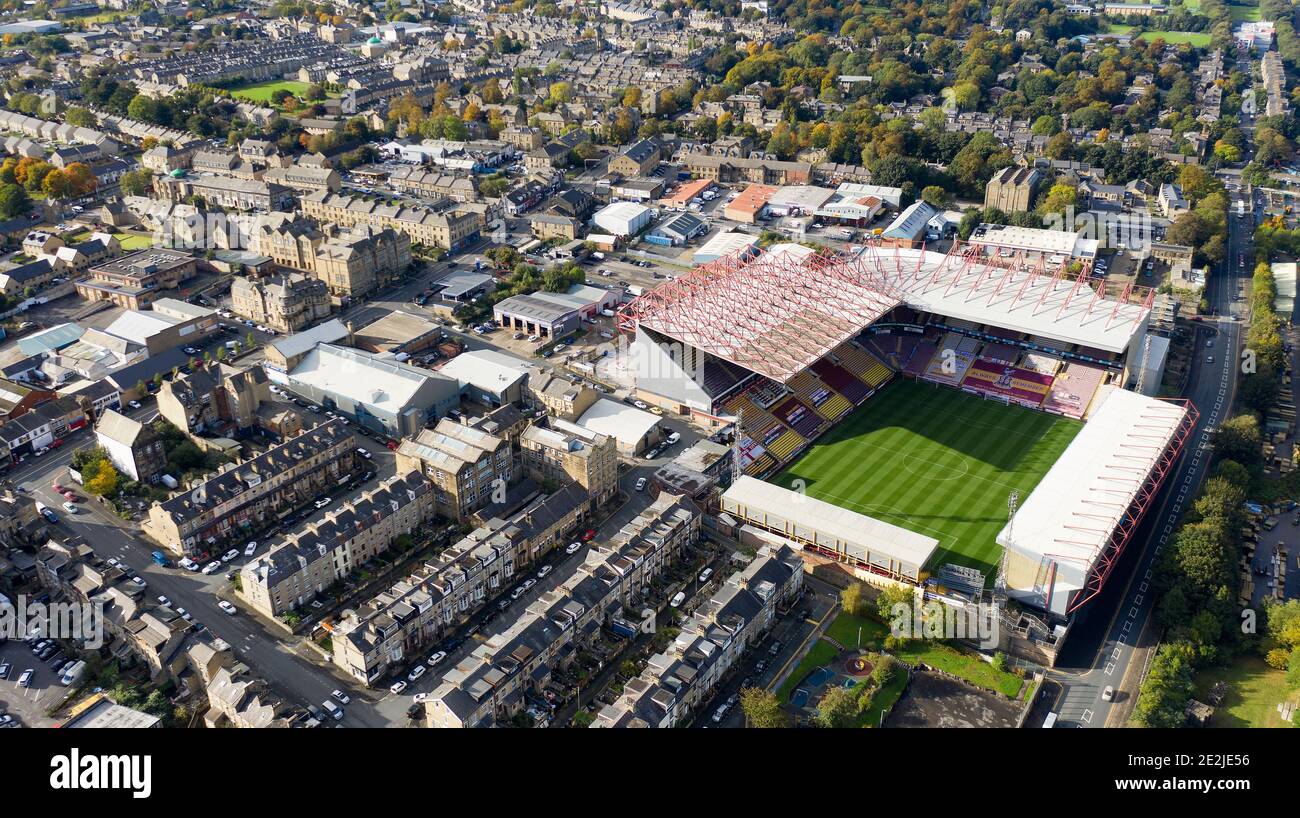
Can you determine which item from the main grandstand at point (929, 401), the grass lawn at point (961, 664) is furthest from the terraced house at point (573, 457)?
the grass lawn at point (961, 664)

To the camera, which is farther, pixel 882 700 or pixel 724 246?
pixel 724 246

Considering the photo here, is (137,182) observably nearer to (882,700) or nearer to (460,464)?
(460,464)

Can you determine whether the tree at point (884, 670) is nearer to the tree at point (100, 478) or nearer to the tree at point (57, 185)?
the tree at point (100, 478)

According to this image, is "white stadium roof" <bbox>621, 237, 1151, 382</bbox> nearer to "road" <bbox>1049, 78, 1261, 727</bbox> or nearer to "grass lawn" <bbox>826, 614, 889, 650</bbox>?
"road" <bbox>1049, 78, 1261, 727</bbox>

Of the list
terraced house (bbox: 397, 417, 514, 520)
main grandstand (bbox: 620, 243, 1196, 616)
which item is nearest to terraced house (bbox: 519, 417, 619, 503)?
terraced house (bbox: 397, 417, 514, 520)

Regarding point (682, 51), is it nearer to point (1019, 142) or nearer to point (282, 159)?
point (1019, 142)

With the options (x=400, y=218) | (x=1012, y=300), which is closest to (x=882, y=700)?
(x=1012, y=300)
